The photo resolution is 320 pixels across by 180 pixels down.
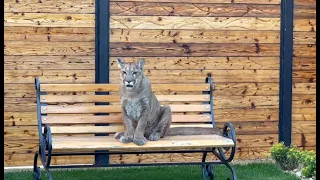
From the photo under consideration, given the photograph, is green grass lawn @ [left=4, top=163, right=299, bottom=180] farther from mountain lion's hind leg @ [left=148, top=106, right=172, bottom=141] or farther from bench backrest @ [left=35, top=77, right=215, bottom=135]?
mountain lion's hind leg @ [left=148, top=106, right=172, bottom=141]

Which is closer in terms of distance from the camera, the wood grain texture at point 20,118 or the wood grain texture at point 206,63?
the wood grain texture at point 20,118

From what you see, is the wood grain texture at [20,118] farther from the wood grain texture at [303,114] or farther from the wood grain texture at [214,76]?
the wood grain texture at [303,114]

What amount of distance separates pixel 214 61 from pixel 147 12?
0.92m

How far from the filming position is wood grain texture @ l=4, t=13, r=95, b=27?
659 centimetres

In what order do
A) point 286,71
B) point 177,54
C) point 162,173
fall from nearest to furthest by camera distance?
point 162,173, point 177,54, point 286,71

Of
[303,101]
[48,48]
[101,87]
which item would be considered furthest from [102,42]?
[303,101]

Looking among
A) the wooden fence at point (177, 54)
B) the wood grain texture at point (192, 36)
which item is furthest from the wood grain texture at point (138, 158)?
the wood grain texture at point (192, 36)

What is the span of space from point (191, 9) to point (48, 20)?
60.8 inches

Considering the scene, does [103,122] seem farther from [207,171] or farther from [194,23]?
[194,23]

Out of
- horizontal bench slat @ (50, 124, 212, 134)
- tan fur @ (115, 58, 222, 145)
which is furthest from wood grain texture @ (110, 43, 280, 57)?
tan fur @ (115, 58, 222, 145)

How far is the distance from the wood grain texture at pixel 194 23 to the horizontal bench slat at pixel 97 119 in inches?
45.5

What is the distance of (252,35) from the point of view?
23.3ft

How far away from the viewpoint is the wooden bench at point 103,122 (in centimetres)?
543

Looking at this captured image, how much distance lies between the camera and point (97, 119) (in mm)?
6035
